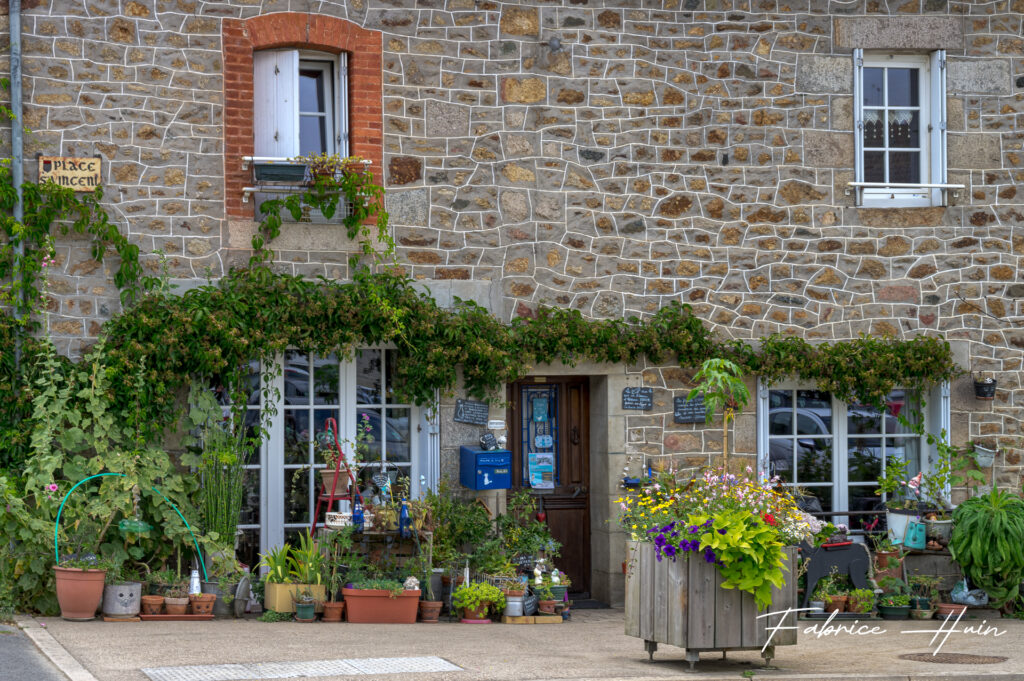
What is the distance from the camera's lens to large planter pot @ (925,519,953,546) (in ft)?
36.0

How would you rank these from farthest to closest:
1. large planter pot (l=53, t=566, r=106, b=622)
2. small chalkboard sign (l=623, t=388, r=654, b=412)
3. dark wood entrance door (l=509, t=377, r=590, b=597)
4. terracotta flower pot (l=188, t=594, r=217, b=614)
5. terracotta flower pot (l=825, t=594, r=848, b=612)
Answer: dark wood entrance door (l=509, t=377, r=590, b=597) < small chalkboard sign (l=623, t=388, r=654, b=412) < terracotta flower pot (l=825, t=594, r=848, b=612) < terracotta flower pot (l=188, t=594, r=217, b=614) < large planter pot (l=53, t=566, r=106, b=622)

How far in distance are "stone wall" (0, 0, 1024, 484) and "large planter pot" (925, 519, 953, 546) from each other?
90 cm

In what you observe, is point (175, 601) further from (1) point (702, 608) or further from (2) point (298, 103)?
(2) point (298, 103)

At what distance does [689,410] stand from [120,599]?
191 inches

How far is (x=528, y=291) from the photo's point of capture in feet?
35.2

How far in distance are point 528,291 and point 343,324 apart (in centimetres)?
161

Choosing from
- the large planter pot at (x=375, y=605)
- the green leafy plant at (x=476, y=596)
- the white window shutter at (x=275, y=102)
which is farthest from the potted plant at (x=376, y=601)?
the white window shutter at (x=275, y=102)

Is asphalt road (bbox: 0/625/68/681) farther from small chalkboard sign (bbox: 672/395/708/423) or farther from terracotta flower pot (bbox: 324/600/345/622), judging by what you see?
small chalkboard sign (bbox: 672/395/708/423)

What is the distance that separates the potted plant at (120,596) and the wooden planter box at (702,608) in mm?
3611

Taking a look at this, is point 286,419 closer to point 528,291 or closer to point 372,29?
point 528,291

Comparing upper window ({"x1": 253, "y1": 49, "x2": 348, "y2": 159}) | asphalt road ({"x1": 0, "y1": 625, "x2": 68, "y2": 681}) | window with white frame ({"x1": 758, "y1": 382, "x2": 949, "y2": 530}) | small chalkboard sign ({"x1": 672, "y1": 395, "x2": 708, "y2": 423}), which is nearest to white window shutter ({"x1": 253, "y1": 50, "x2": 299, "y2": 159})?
upper window ({"x1": 253, "y1": 49, "x2": 348, "y2": 159})

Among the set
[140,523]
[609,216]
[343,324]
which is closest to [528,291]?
[609,216]

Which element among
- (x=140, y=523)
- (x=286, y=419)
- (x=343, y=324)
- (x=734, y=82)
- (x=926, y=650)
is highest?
(x=734, y=82)

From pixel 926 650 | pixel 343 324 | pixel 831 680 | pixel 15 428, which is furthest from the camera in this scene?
pixel 343 324
